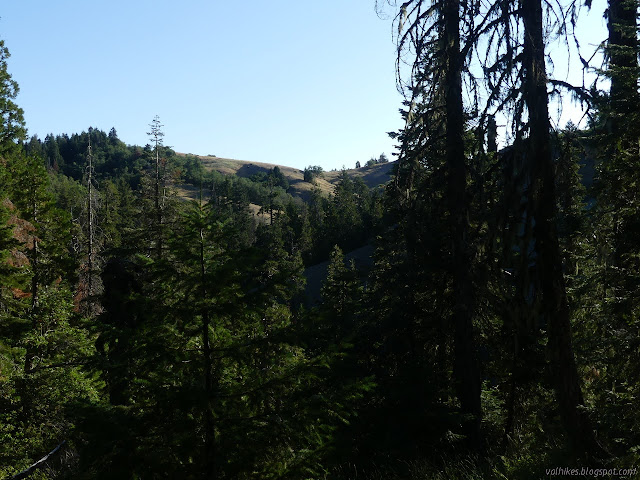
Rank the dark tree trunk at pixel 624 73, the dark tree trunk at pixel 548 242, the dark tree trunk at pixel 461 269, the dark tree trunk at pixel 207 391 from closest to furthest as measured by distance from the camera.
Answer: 1. the dark tree trunk at pixel 207 391
2. the dark tree trunk at pixel 548 242
3. the dark tree trunk at pixel 624 73
4. the dark tree trunk at pixel 461 269

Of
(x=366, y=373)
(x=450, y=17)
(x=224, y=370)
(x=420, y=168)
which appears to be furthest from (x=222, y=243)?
(x=366, y=373)

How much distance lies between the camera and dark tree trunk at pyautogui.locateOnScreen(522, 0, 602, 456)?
22.2 ft

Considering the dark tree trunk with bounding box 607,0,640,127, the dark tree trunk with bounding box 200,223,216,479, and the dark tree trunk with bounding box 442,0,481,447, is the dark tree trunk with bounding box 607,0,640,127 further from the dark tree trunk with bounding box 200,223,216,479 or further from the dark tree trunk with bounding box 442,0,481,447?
the dark tree trunk with bounding box 200,223,216,479

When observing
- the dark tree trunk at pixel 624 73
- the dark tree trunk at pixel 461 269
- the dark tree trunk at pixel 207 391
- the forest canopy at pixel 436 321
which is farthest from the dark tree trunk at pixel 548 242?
the dark tree trunk at pixel 207 391

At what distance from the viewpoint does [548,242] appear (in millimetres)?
6789

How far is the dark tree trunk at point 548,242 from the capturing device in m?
6.77

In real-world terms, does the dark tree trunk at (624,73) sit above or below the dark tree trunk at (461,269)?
above

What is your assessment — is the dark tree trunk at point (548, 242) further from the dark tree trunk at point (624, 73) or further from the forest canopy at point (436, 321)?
the dark tree trunk at point (624, 73)

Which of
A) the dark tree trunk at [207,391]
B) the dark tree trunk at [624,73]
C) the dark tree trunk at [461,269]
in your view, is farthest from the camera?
the dark tree trunk at [461,269]

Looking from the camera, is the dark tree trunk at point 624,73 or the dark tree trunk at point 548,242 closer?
the dark tree trunk at point 548,242

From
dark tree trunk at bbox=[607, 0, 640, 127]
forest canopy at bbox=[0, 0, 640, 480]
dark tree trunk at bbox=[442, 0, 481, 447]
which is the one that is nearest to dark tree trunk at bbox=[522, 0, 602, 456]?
forest canopy at bbox=[0, 0, 640, 480]

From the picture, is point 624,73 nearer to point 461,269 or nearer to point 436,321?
point 461,269

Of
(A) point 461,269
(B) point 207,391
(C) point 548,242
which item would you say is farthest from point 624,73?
(B) point 207,391

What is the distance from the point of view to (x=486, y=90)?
292 inches
